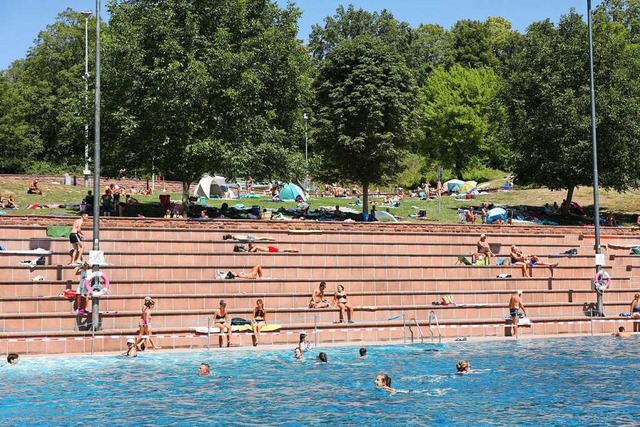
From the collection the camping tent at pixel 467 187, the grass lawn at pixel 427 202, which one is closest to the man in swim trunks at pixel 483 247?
the grass lawn at pixel 427 202

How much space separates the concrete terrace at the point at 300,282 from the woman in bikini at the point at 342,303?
13.7 inches

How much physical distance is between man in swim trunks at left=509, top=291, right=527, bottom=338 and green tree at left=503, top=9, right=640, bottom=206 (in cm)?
2010

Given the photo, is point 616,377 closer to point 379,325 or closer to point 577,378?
point 577,378

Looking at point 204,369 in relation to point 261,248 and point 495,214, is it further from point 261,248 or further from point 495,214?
point 495,214

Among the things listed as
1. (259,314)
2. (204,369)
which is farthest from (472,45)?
(204,369)

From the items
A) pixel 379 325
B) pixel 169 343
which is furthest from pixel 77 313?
pixel 379 325

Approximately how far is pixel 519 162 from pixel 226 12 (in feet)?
63.1

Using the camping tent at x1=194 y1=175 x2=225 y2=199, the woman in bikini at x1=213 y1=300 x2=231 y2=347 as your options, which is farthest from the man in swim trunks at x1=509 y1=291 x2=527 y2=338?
the camping tent at x1=194 y1=175 x2=225 y2=199

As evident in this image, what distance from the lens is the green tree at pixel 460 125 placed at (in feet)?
261

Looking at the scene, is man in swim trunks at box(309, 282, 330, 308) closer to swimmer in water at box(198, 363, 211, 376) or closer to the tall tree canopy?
swimmer in water at box(198, 363, 211, 376)

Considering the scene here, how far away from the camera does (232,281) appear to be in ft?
98.8

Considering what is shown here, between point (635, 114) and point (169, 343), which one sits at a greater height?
point (635, 114)

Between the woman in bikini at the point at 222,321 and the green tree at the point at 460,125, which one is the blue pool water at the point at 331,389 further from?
the green tree at the point at 460,125

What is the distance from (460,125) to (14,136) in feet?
121
